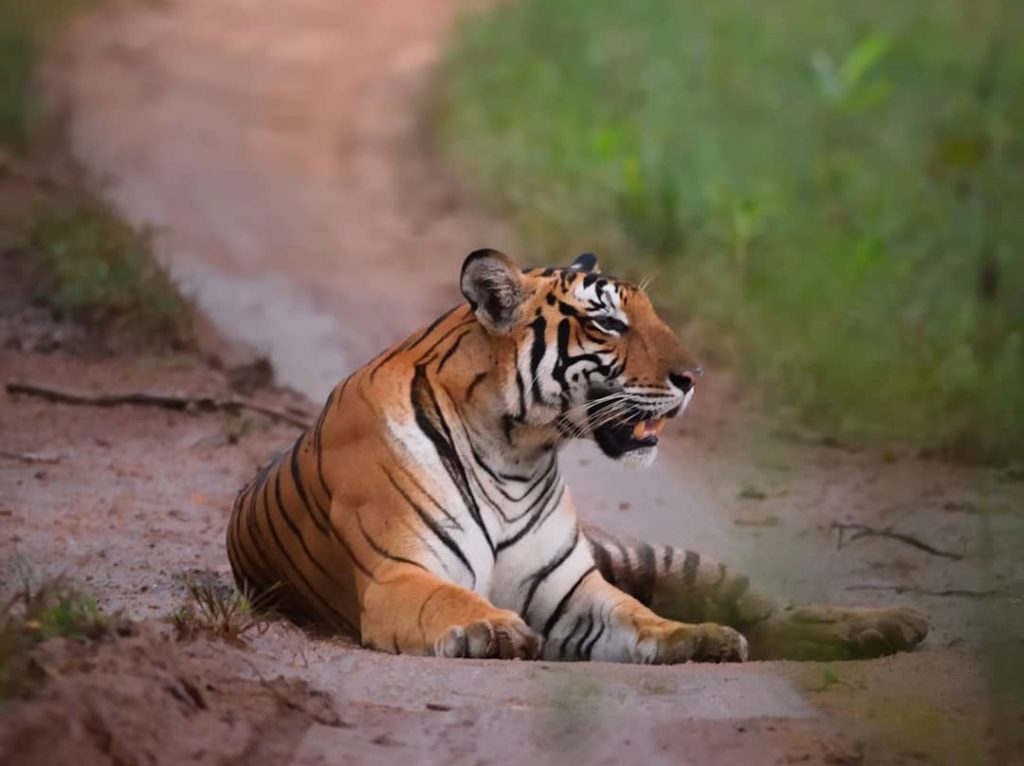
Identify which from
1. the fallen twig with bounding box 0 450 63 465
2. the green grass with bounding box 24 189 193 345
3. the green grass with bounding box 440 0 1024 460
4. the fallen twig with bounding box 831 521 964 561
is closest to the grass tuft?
the fallen twig with bounding box 0 450 63 465

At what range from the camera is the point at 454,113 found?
11656mm

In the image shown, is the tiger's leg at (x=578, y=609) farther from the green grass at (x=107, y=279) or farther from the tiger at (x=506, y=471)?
the green grass at (x=107, y=279)

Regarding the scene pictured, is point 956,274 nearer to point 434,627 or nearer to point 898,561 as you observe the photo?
point 898,561

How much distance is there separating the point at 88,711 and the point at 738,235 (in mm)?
6063

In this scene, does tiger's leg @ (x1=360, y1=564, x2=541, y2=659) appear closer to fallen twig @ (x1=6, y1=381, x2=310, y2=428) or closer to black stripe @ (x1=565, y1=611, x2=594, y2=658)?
black stripe @ (x1=565, y1=611, x2=594, y2=658)

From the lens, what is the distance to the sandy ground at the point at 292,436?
11.6 feet

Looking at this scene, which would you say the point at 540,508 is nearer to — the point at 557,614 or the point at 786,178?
the point at 557,614

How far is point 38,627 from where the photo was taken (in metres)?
3.59

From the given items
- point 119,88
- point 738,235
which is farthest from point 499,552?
point 119,88

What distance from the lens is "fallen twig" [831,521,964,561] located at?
5836 millimetres

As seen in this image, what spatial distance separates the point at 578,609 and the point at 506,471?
0.41 metres

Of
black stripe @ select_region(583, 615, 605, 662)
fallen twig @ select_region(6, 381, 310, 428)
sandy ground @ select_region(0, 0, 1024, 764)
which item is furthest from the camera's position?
fallen twig @ select_region(6, 381, 310, 428)

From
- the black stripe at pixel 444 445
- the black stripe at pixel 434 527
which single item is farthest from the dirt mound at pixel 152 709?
the black stripe at pixel 444 445

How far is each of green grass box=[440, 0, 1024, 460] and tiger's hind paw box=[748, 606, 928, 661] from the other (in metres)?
1.53
